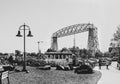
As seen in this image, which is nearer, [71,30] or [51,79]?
[51,79]

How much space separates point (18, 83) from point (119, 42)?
39.1 m

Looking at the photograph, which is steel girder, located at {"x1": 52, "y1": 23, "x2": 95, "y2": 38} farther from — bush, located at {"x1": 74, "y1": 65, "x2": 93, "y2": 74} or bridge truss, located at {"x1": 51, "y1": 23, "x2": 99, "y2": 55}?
bush, located at {"x1": 74, "y1": 65, "x2": 93, "y2": 74}

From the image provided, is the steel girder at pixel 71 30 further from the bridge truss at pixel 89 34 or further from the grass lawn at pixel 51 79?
the grass lawn at pixel 51 79

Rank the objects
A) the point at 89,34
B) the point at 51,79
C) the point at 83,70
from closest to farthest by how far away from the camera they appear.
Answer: the point at 51,79 → the point at 83,70 → the point at 89,34

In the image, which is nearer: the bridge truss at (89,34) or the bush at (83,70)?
the bush at (83,70)

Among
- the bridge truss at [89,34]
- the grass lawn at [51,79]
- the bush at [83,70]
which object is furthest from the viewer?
the bridge truss at [89,34]

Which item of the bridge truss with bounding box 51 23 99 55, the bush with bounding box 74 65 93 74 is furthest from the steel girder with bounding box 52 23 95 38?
the bush with bounding box 74 65 93 74

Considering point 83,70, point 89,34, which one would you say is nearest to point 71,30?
point 89,34

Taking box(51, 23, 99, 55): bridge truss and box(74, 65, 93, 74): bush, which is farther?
box(51, 23, 99, 55): bridge truss

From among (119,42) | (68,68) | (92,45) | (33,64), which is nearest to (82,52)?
(92,45)

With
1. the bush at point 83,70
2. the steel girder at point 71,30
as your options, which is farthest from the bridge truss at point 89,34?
the bush at point 83,70

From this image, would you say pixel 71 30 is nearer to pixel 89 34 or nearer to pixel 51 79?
pixel 89 34

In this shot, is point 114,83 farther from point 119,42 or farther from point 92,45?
point 92,45

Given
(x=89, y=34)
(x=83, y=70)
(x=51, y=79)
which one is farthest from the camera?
(x=89, y=34)
